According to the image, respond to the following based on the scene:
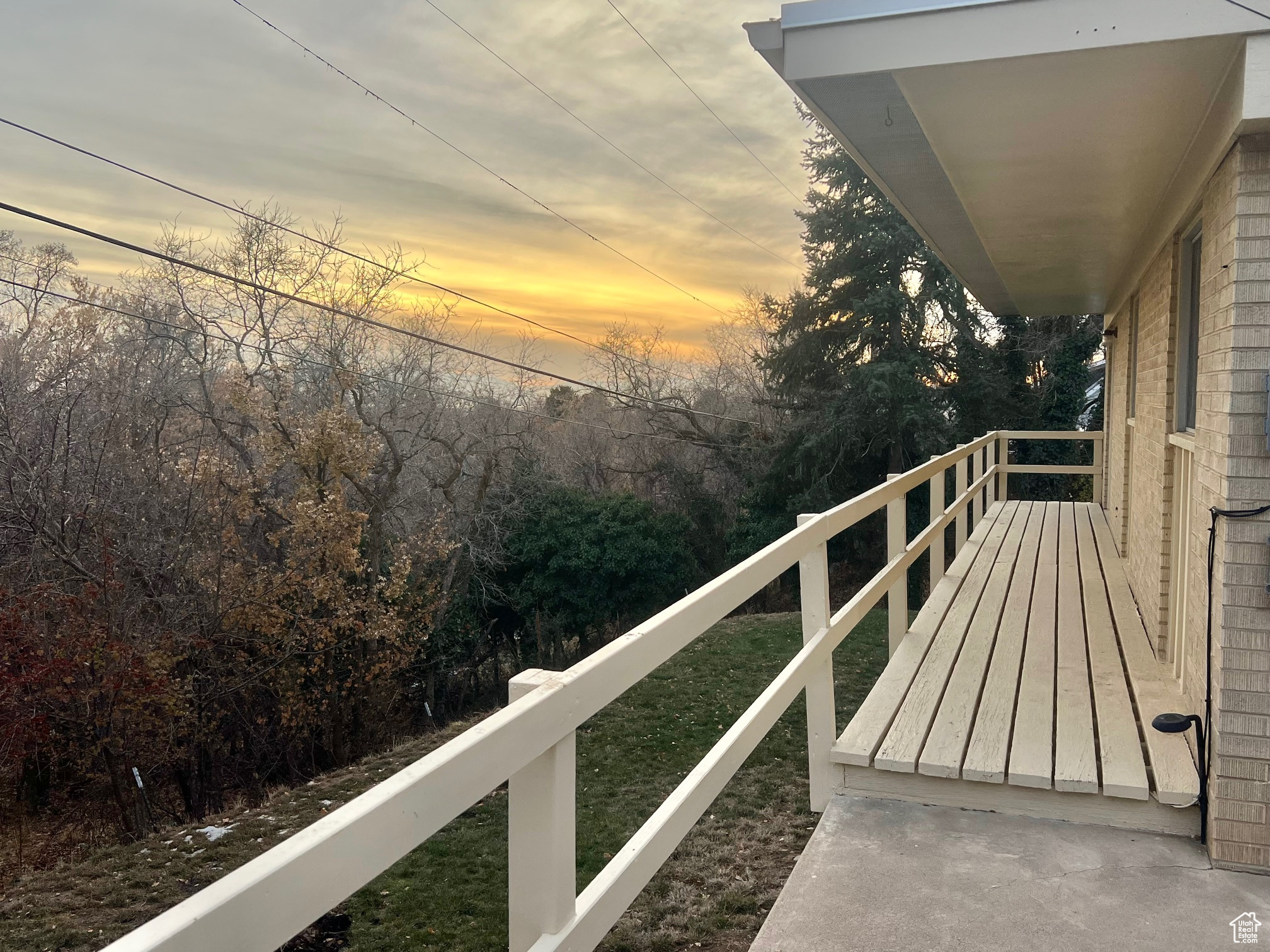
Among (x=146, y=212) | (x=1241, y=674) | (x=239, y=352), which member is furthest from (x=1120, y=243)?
(x=146, y=212)

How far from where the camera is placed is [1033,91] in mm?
3027

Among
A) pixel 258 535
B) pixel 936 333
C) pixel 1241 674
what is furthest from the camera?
pixel 936 333

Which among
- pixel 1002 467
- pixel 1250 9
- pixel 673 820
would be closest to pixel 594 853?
pixel 673 820

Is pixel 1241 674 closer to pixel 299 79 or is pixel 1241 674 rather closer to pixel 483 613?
pixel 483 613

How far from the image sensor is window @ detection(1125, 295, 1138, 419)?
740 centimetres

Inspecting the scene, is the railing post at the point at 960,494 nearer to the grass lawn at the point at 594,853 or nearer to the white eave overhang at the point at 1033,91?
the grass lawn at the point at 594,853

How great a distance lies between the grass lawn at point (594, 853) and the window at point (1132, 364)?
392 cm

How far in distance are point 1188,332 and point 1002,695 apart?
7.15 feet

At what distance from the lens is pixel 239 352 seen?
1700 centimetres

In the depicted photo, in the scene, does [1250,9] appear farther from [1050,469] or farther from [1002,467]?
[1002,467]

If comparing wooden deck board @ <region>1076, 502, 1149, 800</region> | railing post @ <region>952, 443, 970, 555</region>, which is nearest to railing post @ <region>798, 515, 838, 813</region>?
wooden deck board @ <region>1076, 502, 1149, 800</region>

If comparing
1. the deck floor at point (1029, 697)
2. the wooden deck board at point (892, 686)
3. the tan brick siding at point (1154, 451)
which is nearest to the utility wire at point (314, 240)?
the wooden deck board at point (892, 686)

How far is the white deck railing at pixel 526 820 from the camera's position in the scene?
824 millimetres

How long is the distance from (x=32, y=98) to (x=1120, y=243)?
69.2 feet
